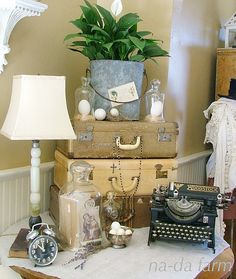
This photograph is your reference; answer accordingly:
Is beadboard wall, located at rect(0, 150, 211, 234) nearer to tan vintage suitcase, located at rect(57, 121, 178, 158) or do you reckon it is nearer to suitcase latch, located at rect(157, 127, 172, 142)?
tan vintage suitcase, located at rect(57, 121, 178, 158)

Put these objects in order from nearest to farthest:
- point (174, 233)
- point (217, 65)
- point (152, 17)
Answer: point (174, 233)
point (152, 17)
point (217, 65)

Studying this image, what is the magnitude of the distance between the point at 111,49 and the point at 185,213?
2.60 ft

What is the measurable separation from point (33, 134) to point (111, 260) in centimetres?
52

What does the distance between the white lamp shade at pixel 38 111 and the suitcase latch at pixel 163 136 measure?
Result: 459mm

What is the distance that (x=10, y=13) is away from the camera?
1.56 metres

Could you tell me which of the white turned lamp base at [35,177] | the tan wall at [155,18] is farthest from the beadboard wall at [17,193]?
the tan wall at [155,18]

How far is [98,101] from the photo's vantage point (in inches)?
70.8

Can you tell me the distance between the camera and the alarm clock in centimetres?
128

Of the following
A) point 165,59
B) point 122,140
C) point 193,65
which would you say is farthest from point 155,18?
point 122,140

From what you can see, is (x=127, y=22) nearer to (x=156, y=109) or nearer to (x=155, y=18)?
(x=156, y=109)

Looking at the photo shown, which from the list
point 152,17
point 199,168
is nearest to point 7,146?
point 152,17

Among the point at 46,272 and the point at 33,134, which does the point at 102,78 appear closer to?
the point at 33,134

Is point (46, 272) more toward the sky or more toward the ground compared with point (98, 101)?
more toward the ground

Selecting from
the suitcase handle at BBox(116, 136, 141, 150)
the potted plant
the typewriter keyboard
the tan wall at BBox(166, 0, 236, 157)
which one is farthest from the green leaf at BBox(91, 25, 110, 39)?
the typewriter keyboard
